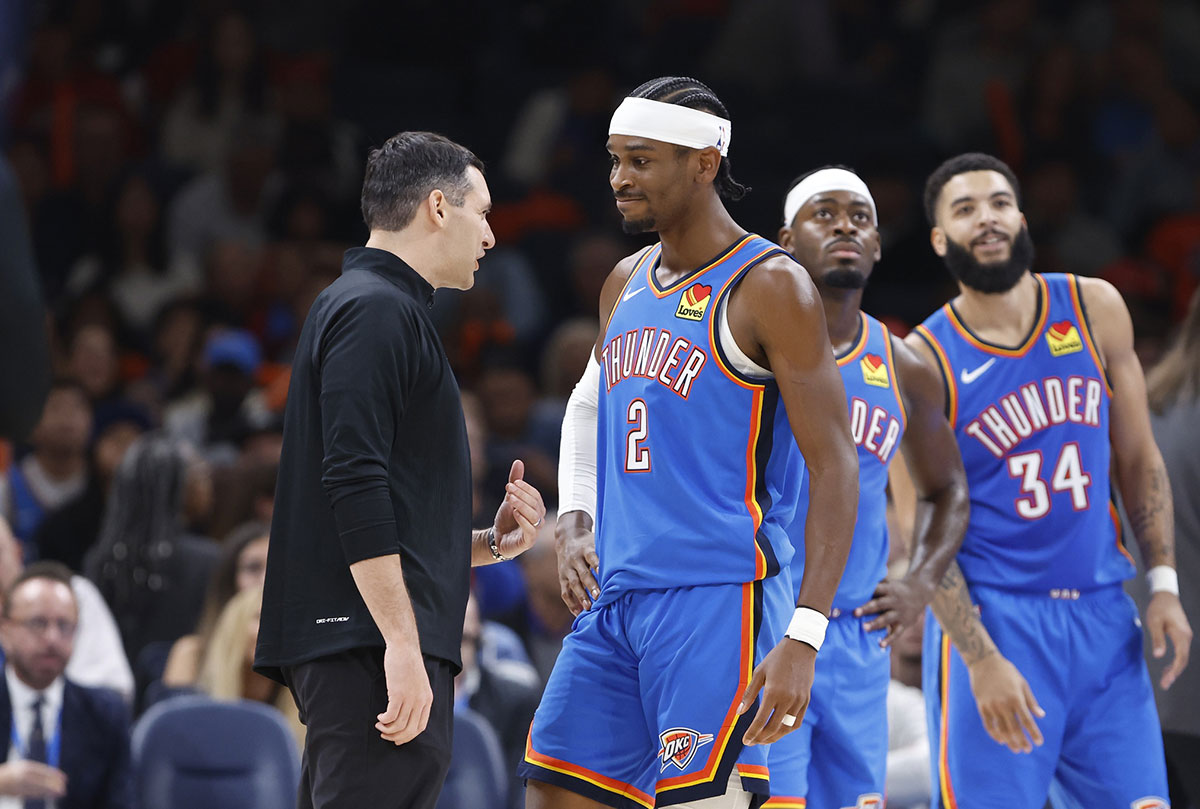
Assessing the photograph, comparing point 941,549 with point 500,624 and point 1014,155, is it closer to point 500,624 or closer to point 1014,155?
point 500,624

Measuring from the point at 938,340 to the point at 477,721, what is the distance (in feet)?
7.80

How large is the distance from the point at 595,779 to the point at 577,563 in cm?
57

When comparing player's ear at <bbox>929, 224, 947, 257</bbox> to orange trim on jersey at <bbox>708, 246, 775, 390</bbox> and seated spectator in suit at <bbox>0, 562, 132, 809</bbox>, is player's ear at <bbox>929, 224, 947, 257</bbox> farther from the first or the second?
seated spectator in suit at <bbox>0, 562, 132, 809</bbox>

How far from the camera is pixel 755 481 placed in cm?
377

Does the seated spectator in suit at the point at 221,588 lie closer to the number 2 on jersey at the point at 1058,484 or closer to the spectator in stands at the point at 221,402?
the spectator in stands at the point at 221,402

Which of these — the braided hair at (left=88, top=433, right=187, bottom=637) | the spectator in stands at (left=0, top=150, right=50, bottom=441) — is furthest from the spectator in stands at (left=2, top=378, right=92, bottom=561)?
the spectator in stands at (left=0, top=150, right=50, bottom=441)

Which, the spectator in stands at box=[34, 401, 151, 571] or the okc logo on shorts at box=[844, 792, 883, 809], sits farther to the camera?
the spectator in stands at box=[34, 401, 151, 571]

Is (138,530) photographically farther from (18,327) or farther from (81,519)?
(18,327)

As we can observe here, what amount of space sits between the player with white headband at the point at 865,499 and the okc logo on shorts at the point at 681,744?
2.48 ft

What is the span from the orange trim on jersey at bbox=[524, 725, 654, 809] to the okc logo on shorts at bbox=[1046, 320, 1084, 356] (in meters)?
2.16

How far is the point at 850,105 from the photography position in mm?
11953

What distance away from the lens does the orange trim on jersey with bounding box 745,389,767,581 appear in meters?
3.72

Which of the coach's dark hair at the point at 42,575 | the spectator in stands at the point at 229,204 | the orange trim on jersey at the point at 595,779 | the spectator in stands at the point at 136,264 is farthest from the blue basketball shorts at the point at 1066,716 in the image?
the spectator in stands at the point at 229,204

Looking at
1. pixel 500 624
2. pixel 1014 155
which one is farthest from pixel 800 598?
pixel 1014 155
